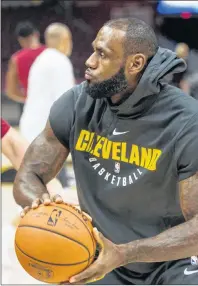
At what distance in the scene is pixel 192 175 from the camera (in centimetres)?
235

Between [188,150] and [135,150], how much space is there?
26cm

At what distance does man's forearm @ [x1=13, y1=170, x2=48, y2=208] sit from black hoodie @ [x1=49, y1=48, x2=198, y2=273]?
0.58ft

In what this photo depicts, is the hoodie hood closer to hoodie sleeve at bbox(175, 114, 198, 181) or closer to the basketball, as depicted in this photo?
hoodie sleeve at bbox(175, 114, 198, 181)

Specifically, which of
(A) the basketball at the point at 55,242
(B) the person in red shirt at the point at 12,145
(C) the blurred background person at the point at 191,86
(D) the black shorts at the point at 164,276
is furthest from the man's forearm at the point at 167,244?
(C) the blurred background person at the point at 191,86

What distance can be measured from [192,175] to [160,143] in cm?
20

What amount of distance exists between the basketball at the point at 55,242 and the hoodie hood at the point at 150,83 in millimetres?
484

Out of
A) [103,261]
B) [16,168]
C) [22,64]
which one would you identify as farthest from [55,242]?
[22,64]

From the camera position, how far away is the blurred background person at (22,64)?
20.1 ft

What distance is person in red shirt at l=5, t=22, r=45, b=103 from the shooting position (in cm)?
612

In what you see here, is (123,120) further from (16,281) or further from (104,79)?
(16,281)

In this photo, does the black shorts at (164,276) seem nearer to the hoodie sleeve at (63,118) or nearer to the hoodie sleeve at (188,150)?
the hoodie sleeve at (188,150)

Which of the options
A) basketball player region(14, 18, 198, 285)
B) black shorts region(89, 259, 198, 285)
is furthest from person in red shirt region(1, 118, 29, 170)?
black shorts region(89, 259, 198, 285)

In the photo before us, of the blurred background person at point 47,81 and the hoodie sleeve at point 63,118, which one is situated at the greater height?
the hoodie sleeve at point 63,118

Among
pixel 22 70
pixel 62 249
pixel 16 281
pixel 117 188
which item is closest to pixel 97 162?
pixel 117 188
